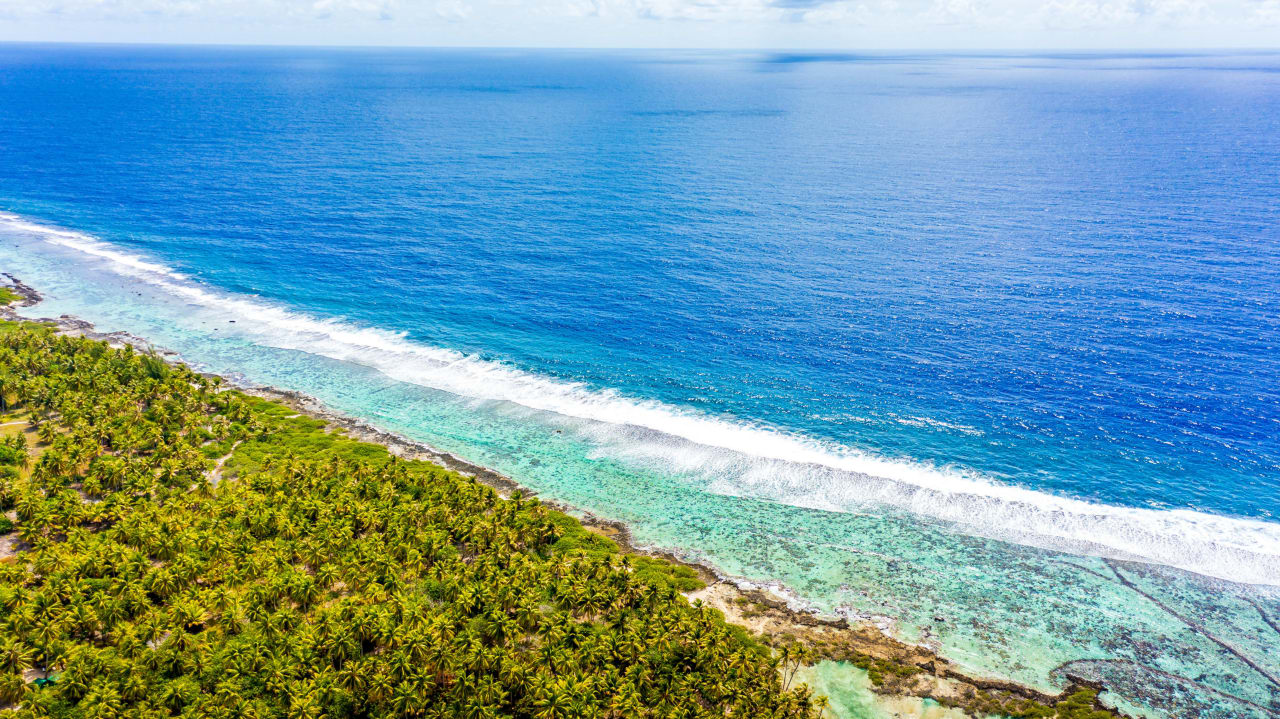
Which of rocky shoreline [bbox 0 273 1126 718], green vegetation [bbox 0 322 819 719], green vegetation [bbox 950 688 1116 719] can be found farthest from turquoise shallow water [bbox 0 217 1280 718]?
green vegetation [bbox 0 322 819 719]

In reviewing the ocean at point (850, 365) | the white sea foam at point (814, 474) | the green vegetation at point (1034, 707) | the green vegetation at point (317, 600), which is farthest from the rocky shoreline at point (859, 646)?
the white sea foam at point (814, 474)

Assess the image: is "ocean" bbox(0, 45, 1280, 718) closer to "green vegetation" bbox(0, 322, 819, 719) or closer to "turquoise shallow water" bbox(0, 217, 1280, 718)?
"turquoise shallow water" bbox(0, 217, 1280, 718)

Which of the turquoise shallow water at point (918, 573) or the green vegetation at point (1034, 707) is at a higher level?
the turquoise shallow water at point (918, 573)

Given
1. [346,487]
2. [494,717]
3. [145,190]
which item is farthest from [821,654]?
[145,190]

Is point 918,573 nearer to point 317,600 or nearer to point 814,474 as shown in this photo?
point 814,474

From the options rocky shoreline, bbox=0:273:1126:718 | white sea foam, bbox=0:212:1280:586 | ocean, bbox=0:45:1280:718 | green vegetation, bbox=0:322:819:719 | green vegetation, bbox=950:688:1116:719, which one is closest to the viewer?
green vegetation, bbox=0:322:819:719

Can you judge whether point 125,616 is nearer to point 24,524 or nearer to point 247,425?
point 24,524

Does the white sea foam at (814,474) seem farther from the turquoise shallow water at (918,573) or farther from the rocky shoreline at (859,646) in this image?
the rocky shoreline at (859,646)
